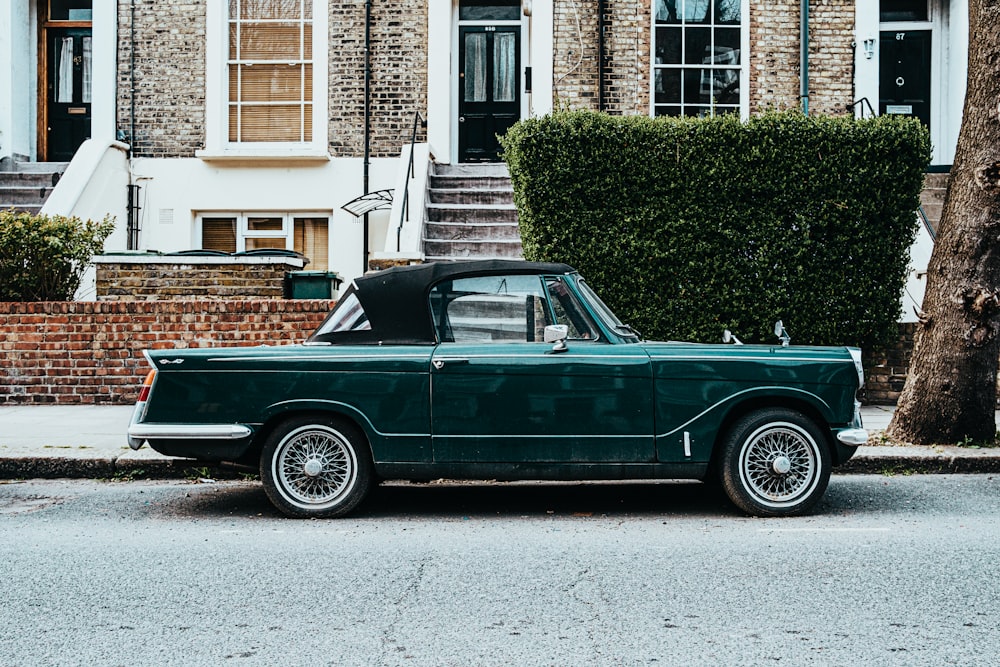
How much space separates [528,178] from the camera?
10.8 metres

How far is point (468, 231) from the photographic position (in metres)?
14.3

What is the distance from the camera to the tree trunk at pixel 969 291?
8.58 m

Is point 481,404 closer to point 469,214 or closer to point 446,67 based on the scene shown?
point 469,214

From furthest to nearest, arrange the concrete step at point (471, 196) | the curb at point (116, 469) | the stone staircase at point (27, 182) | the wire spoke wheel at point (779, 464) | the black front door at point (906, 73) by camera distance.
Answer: the black front door at point (906, 73)
the stone staircase at point (27, 182)
the concrete step at point (471, 196)
the curb at point (116, 469)
the wire spoke wheel at point (779, 464)

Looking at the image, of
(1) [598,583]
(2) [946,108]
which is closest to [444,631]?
(1) [598,583]

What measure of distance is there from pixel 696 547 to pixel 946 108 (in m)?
14.2

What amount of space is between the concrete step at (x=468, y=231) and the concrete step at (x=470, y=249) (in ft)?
1.33

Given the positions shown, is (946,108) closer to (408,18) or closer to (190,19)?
(408,18)

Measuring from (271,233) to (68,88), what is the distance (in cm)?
501

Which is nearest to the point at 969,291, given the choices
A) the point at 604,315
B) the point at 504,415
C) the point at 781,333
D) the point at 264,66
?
the point at 781,333

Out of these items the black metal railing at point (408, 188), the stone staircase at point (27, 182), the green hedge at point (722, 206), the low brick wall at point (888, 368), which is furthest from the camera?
the stone staircase at point (27, 182)

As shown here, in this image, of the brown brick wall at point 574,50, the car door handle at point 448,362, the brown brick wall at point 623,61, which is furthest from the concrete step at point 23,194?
the car door handle at point 448,362

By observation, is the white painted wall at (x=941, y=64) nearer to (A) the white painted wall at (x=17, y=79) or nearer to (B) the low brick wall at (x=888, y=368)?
(B) the low brick wall at (x=888, y=368)

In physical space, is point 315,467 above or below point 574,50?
below
